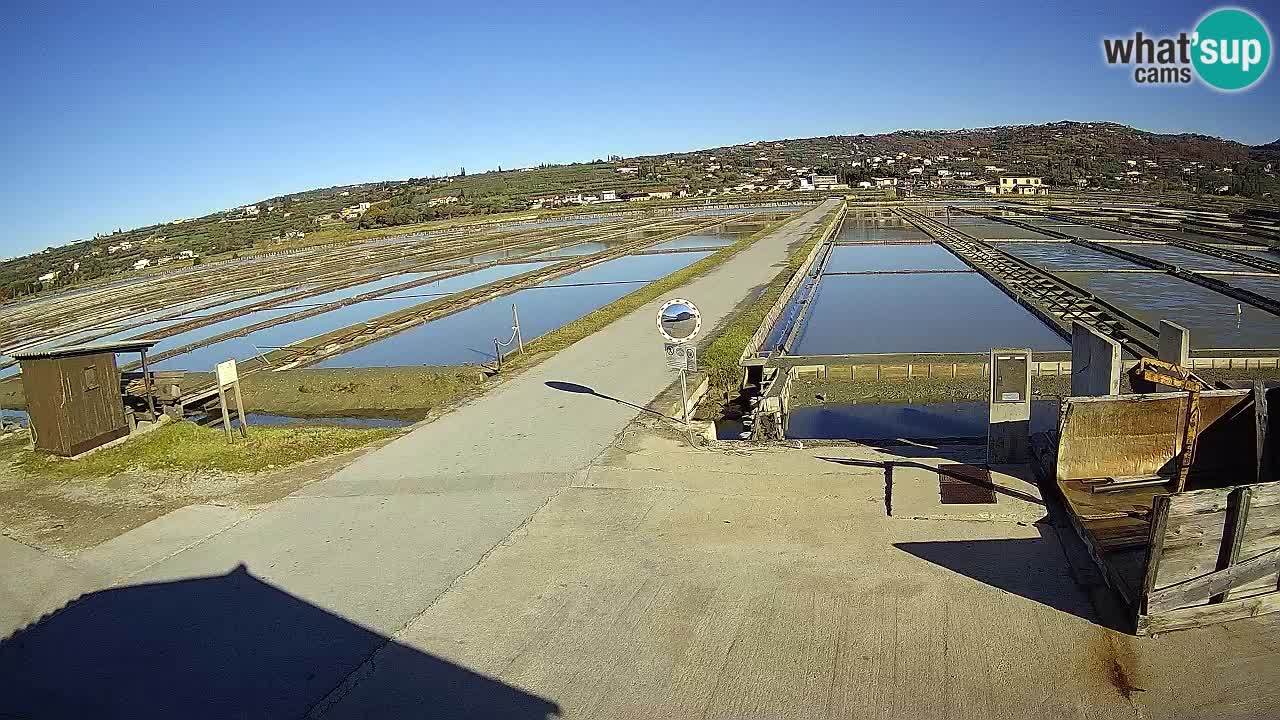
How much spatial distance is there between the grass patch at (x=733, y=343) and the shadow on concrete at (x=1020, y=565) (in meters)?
7.74

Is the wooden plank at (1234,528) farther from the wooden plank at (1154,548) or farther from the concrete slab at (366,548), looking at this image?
the concrete slab at (366,548)

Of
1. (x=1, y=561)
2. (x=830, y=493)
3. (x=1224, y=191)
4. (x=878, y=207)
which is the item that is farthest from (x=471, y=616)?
(x=1224, y=191)

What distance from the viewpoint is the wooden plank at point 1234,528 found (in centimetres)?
502

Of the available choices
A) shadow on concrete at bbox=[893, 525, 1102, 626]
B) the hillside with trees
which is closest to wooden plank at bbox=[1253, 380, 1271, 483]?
shadow on concrete at bbox=[893, 525, 1102, 626]

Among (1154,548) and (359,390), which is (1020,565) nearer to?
(1154,548)

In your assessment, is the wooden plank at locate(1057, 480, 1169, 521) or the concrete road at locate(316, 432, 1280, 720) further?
the wooden plank at locate(1057, 480, 1169, 521)

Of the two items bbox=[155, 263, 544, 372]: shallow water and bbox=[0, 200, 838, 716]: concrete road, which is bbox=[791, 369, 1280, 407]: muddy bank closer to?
bbox=[0, 200, 838, 716]: concrete road

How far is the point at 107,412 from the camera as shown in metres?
11.5

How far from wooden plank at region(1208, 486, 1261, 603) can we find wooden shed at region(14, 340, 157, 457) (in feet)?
40.6

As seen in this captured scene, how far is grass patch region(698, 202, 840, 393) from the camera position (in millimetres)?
14562

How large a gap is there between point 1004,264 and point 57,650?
1259 inches

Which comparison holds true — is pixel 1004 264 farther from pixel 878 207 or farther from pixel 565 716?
pixel 878 207

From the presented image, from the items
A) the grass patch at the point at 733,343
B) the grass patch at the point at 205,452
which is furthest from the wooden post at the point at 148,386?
the grass patch at the point at 733,343

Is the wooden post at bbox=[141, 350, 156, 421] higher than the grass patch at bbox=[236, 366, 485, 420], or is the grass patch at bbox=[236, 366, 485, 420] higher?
the wooden post at bbox=[141, 350, 156, 421]
